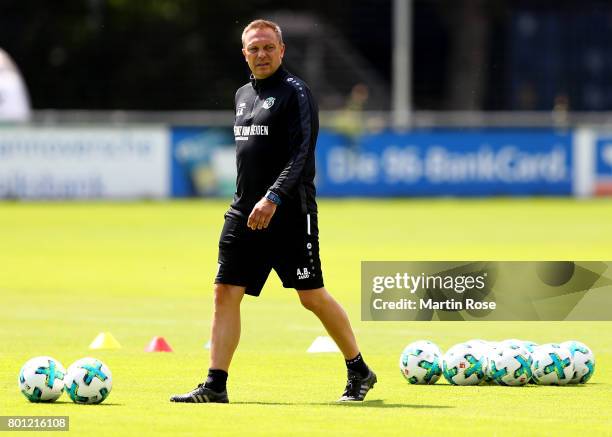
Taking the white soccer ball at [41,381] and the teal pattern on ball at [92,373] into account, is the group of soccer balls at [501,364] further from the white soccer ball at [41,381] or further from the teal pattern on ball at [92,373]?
the white soccer ball at [41,381]

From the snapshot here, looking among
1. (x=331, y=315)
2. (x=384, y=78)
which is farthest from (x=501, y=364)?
(x=384, y=78)

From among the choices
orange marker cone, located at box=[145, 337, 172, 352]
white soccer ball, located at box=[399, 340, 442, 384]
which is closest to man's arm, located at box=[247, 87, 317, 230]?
white soccer ball, located at box=[399, 340, 442, 384]

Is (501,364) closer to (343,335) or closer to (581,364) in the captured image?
(581,364)

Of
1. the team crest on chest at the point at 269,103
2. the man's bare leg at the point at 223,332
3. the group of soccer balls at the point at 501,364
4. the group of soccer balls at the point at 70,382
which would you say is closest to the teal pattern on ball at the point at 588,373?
the group of soccer balls at the point at 501,364

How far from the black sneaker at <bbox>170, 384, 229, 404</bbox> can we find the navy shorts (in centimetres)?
66

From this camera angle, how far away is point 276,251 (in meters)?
9.35

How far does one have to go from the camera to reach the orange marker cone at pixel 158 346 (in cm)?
1200

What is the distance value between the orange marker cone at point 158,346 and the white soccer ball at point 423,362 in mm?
2510

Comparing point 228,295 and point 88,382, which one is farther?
point 228,295

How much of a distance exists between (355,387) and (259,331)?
417 cm

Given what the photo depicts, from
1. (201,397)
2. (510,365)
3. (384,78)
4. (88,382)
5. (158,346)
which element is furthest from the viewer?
(384,78)

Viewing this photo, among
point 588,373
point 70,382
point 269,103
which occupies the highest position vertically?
point 269,103

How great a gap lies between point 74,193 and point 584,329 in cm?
2304

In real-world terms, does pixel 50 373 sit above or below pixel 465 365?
above
